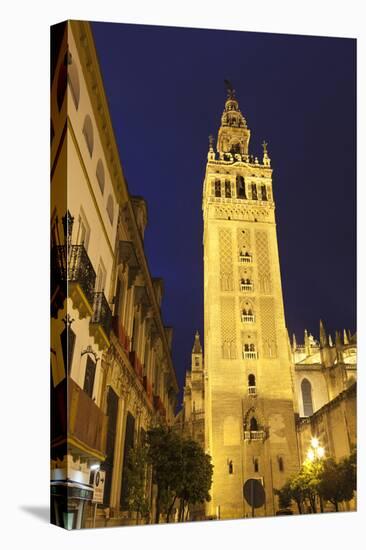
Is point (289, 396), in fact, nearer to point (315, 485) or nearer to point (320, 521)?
point (315, 485)

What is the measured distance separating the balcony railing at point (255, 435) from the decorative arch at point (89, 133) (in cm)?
760

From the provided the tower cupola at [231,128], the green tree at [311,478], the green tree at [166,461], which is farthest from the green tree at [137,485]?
the tower cupola at [231,128]

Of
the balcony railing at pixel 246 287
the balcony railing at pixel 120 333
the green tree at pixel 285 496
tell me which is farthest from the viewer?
the balcony railing at pixel 246 287

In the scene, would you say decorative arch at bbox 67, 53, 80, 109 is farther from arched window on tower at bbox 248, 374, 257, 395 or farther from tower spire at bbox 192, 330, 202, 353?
arched window on tower at bbox 248, 374, 257, 395

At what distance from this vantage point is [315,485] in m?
12.5

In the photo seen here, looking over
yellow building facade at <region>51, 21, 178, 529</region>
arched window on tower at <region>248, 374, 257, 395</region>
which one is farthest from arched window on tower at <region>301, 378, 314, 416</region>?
yellow building facade at <region>51, 21, 178, 529</region>

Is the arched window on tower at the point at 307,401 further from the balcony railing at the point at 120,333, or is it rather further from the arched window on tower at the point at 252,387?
the balcony railing at the point at 120,333

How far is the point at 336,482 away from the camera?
40.8 feet

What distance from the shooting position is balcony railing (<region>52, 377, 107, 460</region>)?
918 cm

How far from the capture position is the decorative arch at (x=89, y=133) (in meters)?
10.3

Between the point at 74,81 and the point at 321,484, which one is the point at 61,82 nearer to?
the point at 74,81

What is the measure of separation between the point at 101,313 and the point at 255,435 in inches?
235

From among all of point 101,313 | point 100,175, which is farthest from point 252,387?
point 100,175

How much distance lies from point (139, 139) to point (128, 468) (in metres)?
6.27
